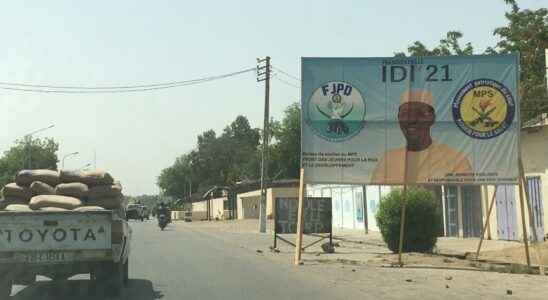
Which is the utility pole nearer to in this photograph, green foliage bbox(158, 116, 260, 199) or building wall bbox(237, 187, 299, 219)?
building wall bbox(237, 187, 299, 219)

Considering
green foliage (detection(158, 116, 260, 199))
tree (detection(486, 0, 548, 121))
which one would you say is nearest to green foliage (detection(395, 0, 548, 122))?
tree (detection(486, 0, 548, 121))

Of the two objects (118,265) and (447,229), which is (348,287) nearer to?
(118,265)

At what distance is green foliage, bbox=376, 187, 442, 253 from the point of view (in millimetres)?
19594

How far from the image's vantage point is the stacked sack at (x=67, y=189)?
11.8m

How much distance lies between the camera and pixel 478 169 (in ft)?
57.0

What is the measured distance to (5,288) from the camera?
11.4 m

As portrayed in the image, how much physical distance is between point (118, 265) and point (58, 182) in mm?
1811

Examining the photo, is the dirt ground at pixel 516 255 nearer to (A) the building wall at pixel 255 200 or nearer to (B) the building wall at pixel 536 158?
(B) the building wall at pixel 536 158

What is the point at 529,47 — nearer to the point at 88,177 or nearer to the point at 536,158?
the point at 536,158

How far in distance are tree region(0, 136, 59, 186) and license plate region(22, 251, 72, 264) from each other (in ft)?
292

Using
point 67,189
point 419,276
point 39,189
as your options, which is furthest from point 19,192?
point 419,276

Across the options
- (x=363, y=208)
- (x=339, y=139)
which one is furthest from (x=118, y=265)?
(x=363, y=208)

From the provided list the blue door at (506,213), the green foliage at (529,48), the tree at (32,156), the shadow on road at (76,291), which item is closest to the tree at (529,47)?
the green foliage at (529,48)

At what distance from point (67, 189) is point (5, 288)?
1.77 metres
